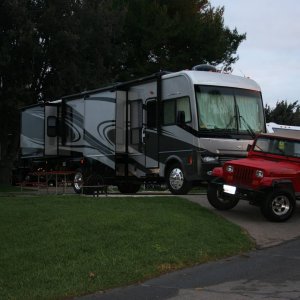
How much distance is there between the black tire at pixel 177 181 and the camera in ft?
49.5

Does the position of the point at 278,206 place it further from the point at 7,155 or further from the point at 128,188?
the point at 7,155

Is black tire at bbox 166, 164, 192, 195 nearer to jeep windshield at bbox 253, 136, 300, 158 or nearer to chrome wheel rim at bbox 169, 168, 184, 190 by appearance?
chrome wheel rim at bbox 169, 168, 184, 190

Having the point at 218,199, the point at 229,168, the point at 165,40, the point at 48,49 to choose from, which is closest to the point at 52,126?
the point at 48,49

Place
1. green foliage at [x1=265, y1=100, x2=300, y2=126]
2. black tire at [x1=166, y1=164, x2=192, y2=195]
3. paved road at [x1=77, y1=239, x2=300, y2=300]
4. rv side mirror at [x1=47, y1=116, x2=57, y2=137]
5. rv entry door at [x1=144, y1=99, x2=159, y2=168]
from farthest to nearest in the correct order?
green foliage at [x1=265, y1=100, x2=300, y2=126] → rv side mirror at [x1=47, y1=116, x2=57, y2=137] → rv entry door at [x1=144, y1=99, x2=159, y2=168] → black tire at [x1=166, y1=164, x2=192, y2=195] → paved road at [x1=77, y1=239, x2=300, y2=300]

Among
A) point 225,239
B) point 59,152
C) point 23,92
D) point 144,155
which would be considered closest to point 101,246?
point 225,239

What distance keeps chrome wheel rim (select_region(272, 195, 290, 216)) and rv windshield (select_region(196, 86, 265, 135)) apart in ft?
11.0

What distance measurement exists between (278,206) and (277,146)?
6.05ft

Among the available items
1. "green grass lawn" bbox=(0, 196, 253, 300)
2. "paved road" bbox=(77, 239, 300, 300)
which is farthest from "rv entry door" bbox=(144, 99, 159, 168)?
"paved road" bbox=(77, 239, 300, 300)

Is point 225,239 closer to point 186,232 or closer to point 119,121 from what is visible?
point 186,232

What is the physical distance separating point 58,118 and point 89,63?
7.55m

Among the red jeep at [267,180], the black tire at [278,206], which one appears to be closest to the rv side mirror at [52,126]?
the red jeep at [267,180]

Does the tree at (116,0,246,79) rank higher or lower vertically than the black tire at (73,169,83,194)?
higher

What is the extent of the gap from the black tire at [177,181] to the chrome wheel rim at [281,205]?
3354 millimetres

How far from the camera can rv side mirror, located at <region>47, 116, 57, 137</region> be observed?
21766 millimetres
